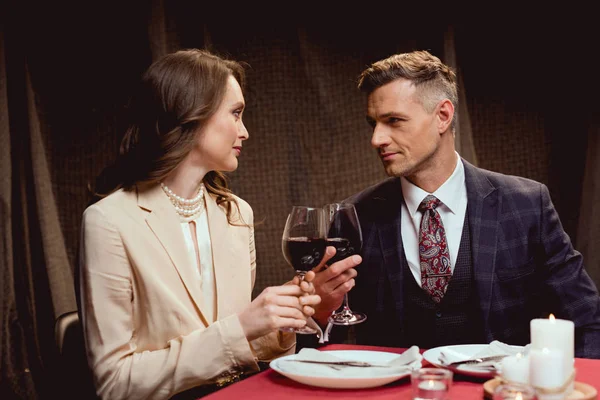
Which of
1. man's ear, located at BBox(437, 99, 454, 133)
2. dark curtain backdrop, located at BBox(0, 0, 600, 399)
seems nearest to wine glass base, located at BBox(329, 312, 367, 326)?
man's ear, located at BBox(437, 99, 454, 133)

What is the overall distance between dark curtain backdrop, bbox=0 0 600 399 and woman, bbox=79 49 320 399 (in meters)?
1.12

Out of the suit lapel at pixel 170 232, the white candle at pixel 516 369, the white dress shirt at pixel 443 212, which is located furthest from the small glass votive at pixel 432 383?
the white dress shirt at pixel 443 212

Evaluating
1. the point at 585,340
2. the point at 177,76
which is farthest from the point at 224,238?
the point at 585,340

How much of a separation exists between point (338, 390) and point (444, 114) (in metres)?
1.39

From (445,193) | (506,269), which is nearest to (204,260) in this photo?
(445,193)

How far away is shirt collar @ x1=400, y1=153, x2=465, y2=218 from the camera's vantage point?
229 centimetres

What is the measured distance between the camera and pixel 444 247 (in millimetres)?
2201

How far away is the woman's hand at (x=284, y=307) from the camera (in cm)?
153

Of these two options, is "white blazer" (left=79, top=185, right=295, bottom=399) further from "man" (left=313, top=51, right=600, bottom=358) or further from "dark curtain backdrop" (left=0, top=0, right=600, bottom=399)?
"dark curtain backdrop" (left=0, top=0, right=600, bottom=399)

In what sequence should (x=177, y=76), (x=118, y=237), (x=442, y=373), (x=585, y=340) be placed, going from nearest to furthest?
(x=442, y=373) < (x=118, y=237) < (x=177, y=76) < (x=585, y=340)

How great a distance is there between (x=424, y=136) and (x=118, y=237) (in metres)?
1.14

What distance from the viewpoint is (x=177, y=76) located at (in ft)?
6.29

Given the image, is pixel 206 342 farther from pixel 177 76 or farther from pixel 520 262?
pixel 520 262

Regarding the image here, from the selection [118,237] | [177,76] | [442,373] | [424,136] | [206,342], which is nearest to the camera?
[442,373]
